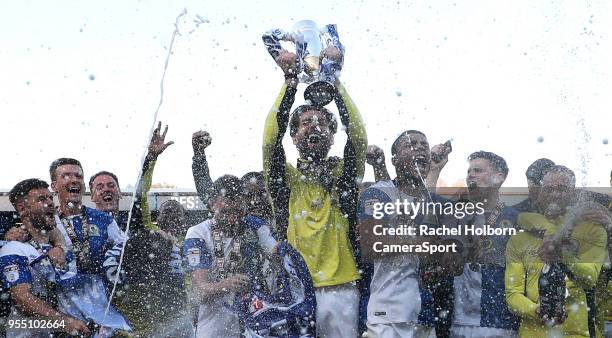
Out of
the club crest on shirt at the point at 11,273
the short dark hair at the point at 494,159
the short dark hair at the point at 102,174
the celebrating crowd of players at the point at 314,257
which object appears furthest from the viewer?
the short dark hair at the point at 102,174

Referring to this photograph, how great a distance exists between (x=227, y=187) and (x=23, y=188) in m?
1.22

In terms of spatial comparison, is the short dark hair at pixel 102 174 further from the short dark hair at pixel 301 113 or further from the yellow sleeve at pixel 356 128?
the yellow sleeve at pixel 356 128

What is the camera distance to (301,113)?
4117 millimetres

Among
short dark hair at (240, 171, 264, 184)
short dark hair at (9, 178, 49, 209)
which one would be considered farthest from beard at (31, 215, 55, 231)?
short dark hair at (240, 171, 264, 184)

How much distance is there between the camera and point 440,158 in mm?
4281

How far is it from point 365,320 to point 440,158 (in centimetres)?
106

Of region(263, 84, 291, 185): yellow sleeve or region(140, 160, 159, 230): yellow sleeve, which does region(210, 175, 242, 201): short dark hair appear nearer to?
region(263, 84, 291, 185): yellow sleeve

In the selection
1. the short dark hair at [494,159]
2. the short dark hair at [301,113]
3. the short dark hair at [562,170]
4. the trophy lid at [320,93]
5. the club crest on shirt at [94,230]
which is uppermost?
the trophy lid at [320,93]

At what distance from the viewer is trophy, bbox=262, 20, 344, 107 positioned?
161 inches

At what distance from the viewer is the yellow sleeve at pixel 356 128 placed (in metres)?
4.04

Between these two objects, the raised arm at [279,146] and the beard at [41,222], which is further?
the beard at [41,222]

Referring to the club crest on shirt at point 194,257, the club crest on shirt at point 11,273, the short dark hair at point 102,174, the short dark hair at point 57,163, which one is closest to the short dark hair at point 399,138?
the club crest on shirt at point 194,257

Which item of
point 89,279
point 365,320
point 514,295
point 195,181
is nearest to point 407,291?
point 365,320

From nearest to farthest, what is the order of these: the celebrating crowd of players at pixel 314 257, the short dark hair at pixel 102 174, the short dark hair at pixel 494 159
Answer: the celebrating crowd of players at pixel 314 257 → the short dark hair at pixel 494 159 → the short dark hair at pixel 102 174
